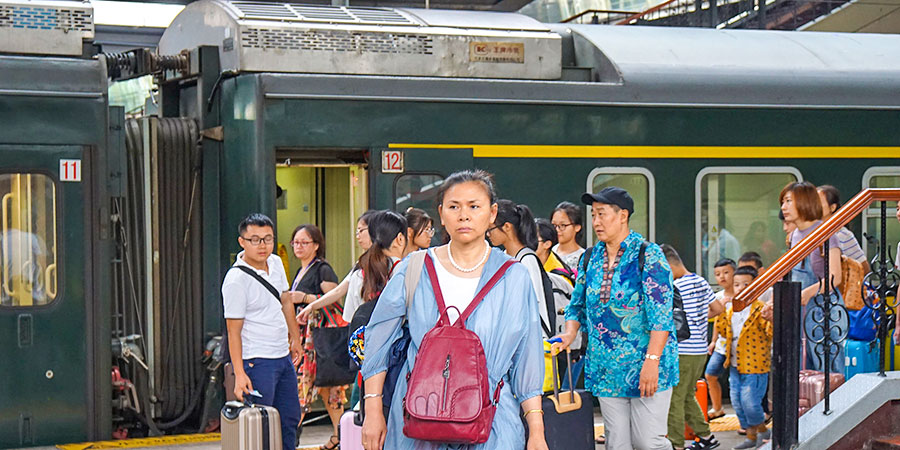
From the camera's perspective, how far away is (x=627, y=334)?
19.8ft

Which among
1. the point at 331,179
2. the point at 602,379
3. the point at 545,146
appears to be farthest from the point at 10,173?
the point at 602,379

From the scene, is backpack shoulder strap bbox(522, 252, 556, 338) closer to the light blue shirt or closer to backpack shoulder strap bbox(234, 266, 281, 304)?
A: the light blue shirt

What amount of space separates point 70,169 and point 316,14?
2.04 m

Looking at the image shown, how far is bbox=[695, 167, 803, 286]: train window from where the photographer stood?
961 cm

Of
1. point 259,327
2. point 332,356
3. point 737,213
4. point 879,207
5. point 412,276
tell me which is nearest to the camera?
point 412,276

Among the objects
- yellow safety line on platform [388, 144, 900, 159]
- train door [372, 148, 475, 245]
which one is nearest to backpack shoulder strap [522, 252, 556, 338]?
train door [372, 148, 475, 245]

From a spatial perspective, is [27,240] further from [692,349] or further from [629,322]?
[692,349]

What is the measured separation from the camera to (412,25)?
9.24 metres

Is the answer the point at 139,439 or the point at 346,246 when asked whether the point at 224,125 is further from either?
the point at 139,439

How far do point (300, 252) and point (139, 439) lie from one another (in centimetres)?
162

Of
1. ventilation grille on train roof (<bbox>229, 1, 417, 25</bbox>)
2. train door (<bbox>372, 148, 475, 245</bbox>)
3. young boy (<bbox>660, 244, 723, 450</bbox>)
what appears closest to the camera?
young boy (<bbox>660, 244, 723, 450</bbox>)

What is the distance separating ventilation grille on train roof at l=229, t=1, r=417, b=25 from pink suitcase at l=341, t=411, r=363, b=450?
11.5ft

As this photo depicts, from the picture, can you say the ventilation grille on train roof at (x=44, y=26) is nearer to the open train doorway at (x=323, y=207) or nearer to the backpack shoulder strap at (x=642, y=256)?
the open train doorway at (x=323, y=207)

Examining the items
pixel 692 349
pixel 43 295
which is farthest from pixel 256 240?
pixel 692 349
